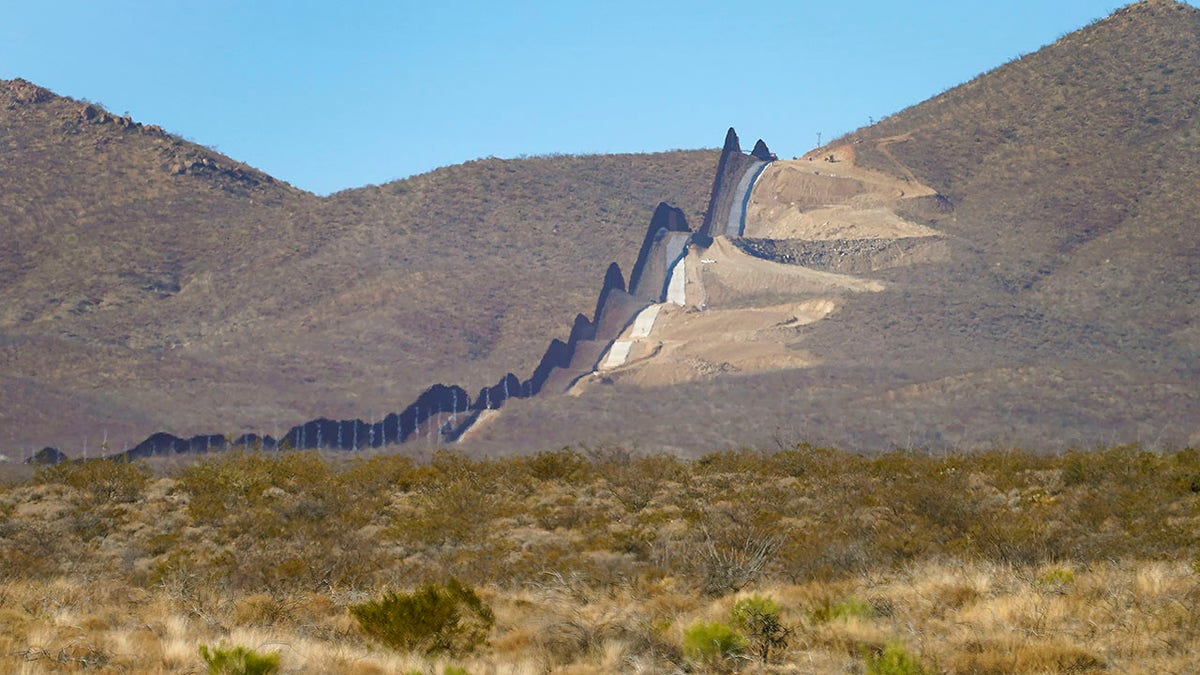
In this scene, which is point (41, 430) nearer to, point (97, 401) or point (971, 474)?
point (97, 401)

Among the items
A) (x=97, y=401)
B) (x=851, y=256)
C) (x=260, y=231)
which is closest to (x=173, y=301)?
(x=260, y=231)

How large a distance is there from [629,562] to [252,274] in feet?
249

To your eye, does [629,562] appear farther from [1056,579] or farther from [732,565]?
[1056,579]

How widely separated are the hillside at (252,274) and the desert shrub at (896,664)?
167 ft

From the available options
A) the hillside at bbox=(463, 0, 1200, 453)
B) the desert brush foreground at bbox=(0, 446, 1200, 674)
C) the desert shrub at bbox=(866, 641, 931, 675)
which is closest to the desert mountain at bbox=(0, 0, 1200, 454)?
the hillside at bbox=(463, 0, 1200, 453)

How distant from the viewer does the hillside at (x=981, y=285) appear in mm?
53844

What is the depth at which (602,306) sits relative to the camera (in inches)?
3228

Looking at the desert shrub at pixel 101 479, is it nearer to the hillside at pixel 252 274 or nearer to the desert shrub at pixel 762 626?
the desert shrub at pixel 762 626

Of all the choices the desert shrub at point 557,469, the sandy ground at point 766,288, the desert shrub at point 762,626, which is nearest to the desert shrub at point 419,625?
the desert shrub at point 762,626

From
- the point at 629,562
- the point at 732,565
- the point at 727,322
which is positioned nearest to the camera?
the point at 732,565

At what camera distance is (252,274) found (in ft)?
286

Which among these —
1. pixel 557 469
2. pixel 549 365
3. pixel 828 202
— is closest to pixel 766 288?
pixel 549 365

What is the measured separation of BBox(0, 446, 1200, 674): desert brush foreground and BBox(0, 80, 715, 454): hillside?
1420 inches

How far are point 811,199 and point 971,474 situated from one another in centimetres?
7609
